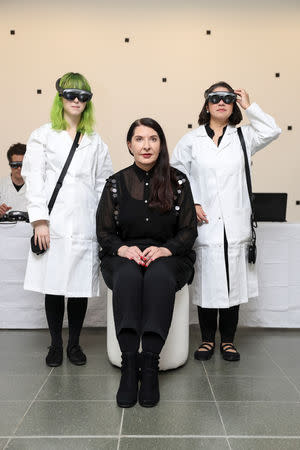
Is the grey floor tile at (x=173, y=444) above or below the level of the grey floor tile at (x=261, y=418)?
above

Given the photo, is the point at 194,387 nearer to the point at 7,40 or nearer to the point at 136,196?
the point at 136,196

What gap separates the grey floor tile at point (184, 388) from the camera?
1.91 m

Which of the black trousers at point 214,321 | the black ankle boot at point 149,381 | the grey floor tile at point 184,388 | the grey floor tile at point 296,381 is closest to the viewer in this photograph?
the black ankle boot at point 149,381

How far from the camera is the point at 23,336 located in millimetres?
2816

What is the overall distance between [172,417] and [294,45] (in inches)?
160

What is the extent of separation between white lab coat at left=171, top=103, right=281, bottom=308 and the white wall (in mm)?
2274

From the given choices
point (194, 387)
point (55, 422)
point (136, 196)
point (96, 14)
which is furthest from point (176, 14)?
point (55, 422)

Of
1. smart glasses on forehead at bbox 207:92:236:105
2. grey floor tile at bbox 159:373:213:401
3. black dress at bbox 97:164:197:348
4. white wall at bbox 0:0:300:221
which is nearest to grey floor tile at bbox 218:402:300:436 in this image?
grey floor tile at bbox 159:373:213:401

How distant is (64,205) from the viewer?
7.31 ft

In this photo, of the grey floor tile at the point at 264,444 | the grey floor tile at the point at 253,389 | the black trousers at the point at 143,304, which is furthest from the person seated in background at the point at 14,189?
the grey floor tile at the point at 264,444

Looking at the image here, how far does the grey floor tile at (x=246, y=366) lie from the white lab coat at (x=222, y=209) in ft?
1.03

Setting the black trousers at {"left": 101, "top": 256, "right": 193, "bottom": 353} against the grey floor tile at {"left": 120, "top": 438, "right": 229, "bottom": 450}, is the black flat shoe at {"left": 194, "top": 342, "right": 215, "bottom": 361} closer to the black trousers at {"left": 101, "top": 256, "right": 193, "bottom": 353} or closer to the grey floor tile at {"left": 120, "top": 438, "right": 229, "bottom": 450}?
the black trousers at {"left": 101, "top": 256, "right": 193, "bottom": 353}

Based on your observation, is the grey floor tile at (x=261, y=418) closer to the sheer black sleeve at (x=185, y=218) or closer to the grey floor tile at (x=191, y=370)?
the grey floor tile at (x=191, y=370)

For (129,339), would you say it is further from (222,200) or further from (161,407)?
(222,200)
